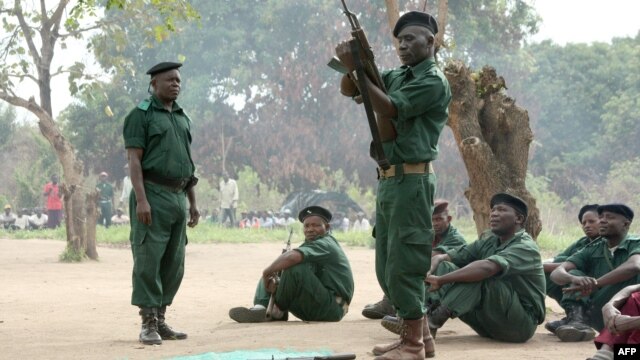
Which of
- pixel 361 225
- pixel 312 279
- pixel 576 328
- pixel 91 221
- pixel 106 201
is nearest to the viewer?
pixel 576 328

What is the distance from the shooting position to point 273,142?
3841 cm

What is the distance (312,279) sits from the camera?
846 cm

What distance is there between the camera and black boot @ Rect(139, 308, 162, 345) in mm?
7305

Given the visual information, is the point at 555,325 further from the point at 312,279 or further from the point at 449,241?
the point at 312,279

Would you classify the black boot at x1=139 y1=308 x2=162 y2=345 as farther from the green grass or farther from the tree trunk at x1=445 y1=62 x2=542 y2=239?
the green grass

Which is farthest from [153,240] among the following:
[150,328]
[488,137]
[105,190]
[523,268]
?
[105,190]

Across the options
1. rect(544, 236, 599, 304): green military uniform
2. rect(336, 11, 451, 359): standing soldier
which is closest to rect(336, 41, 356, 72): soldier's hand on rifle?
rect(336, 11, 451, 359): standing soldier

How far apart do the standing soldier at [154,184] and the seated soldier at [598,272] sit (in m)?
2.71

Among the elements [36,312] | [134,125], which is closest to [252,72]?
[36,312]

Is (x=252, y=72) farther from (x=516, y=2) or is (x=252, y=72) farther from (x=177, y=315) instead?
(x=177, y=315)

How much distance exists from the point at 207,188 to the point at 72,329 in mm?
32336

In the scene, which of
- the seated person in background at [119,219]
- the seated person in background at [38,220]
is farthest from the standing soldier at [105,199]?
the seated person in background at [38,220]

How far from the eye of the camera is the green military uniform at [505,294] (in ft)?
23.1

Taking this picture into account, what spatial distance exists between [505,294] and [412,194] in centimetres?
147
